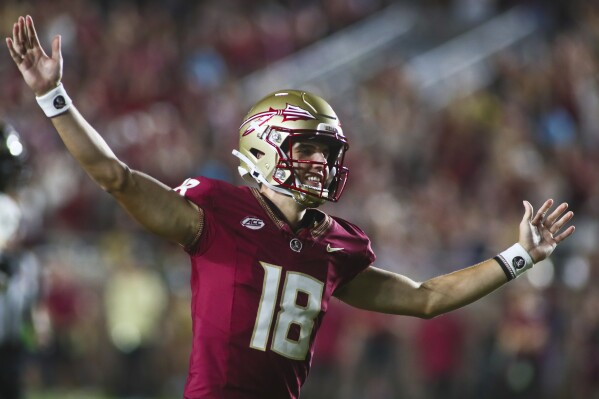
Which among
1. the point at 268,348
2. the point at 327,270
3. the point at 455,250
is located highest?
the point at 455,250

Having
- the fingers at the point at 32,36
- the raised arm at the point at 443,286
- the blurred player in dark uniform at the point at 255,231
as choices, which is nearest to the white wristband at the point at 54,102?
the blurred player in dark uniform at the point at 255,231

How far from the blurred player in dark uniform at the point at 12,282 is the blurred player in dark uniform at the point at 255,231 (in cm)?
209

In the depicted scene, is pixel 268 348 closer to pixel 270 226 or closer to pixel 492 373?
pixel 270 226

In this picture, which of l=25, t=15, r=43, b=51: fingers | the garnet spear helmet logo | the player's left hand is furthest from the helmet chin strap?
the player's left hand

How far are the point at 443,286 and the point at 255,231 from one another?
35.9 inches

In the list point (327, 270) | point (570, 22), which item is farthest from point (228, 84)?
point (327, 270)

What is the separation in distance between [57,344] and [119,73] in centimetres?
346

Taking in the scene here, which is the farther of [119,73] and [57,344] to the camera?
[119,73]

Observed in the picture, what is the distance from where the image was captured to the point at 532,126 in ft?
37.2

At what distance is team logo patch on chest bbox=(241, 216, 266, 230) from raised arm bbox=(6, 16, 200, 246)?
0.35 metres

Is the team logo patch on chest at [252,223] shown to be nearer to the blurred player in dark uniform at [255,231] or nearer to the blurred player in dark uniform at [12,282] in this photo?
the blurred player in dark uniform at [255,231]

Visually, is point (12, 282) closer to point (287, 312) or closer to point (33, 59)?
point (287, 312)

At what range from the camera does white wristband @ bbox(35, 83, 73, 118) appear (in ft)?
11.6

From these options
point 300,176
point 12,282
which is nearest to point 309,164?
point 300,176
